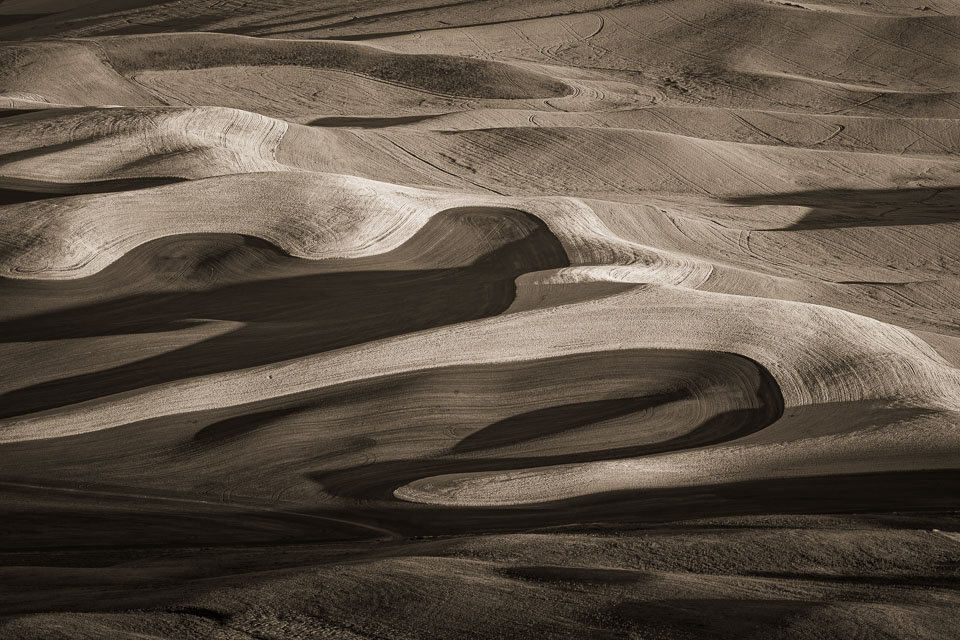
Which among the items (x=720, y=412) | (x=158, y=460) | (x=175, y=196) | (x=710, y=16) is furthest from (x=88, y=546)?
(x=710, y=16)

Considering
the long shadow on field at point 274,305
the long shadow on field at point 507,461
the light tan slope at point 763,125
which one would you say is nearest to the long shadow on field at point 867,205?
the light tan slope at point 763,125

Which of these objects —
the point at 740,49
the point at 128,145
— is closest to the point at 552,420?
the point at 128,145

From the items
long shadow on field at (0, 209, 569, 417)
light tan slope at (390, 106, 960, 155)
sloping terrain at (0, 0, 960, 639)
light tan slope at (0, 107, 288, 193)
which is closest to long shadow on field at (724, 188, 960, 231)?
sloping terrain at (0, 0, 960, 639)

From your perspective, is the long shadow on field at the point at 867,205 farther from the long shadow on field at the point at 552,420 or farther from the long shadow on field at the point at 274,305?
the long shadow on field at the point at 552,420

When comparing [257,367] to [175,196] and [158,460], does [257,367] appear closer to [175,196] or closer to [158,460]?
[158,460]

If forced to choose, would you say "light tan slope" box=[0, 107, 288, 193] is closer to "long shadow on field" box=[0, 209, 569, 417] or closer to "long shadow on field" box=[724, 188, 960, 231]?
"long shadow on field" box=[0, 209, 569, 417]
